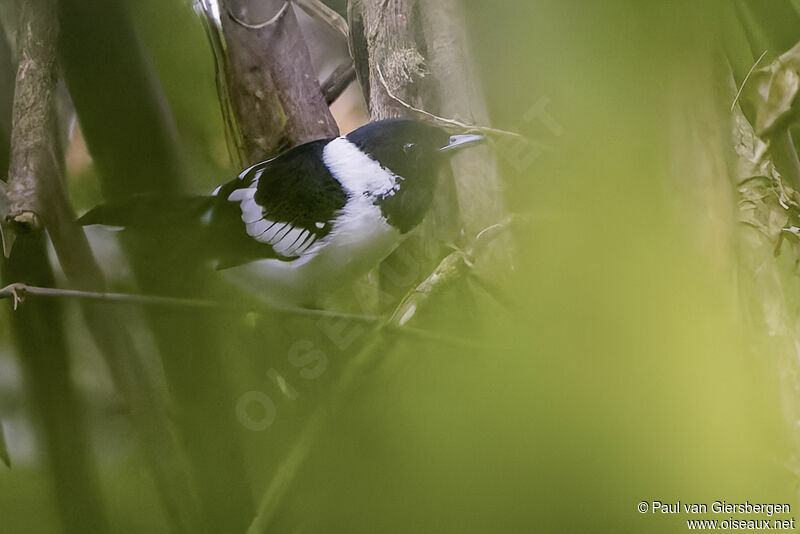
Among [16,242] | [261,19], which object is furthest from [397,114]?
[16,242]

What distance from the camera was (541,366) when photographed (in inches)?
22.1

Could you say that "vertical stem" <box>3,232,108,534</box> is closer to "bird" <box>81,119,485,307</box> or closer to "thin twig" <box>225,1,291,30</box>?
"bird" <box>81,119,485,307</box>

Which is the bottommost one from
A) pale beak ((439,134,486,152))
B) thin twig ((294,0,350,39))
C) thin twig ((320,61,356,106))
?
pale beak ((439,134,486,152))

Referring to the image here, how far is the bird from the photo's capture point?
1.80 feet

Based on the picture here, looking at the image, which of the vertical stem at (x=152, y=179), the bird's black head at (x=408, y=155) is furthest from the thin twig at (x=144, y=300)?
the bird's black head at (x=408, y=155)

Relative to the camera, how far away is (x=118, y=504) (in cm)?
56

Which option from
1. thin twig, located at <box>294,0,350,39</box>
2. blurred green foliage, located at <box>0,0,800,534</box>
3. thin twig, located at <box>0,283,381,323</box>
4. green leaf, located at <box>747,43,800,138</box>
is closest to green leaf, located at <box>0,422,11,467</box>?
blurred green foliage, located at <box>0,0,800,534</box>

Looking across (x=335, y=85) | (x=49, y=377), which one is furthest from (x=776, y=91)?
(x=49, y=377)

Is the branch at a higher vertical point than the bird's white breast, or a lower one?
higher

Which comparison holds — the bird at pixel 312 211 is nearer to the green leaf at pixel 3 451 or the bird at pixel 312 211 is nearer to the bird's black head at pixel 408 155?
the bird's black head at pixel 408 155

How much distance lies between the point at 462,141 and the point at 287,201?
179 millimetres

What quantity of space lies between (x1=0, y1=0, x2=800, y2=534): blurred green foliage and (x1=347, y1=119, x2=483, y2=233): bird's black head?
0.20ft

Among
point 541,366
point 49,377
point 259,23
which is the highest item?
point 259,23

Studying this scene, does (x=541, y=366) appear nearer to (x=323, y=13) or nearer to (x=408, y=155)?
(x=408, y=155)
